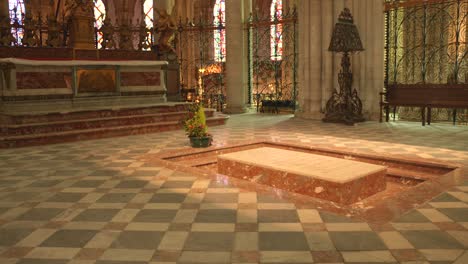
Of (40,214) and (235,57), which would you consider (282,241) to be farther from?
(235,57)

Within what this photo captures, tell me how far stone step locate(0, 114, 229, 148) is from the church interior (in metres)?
0.03

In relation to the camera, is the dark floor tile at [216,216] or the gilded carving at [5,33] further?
the gilded carving at [5,33]

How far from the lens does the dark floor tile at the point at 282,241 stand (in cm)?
339

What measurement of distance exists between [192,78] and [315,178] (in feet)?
55.6

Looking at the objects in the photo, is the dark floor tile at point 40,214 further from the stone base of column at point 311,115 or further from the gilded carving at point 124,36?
the stone base of column at point 311,115

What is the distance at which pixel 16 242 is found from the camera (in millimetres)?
3650

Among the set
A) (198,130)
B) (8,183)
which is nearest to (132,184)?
(8,183)

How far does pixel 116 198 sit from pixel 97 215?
0.60 metres

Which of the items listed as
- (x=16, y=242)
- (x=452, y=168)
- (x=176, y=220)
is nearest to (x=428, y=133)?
(x=452, y=168)

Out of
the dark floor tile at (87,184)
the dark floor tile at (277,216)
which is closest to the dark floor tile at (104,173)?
the dark floor tile at (87,184)

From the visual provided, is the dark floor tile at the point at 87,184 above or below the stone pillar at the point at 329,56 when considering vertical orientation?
below

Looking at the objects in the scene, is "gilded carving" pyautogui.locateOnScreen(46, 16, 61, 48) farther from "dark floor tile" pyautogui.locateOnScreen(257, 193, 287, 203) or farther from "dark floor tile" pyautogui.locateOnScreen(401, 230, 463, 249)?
"dark floor tile" pyautogui.locateOnScreen(401, 230, 463, 249)

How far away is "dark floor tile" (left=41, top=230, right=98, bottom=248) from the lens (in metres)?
3.57

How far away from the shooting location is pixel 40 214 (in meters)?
4.40
